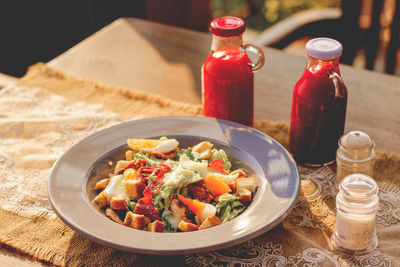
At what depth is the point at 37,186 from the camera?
48.4 inches

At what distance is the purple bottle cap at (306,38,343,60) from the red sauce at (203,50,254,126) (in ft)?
0.70

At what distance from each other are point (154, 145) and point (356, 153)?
0.46m

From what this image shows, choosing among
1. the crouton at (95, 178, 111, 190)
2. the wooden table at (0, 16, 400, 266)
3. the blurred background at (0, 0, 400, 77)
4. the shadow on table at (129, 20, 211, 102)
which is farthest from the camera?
the blurred background at (0, 0, 400, 77)

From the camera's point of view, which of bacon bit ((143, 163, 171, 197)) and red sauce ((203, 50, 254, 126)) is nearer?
bacon bit ((143, 163, 171, 197))

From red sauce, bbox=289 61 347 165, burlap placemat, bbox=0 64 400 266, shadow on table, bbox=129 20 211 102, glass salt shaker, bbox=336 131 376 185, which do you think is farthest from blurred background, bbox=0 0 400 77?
glass salt shaker, bbox=336 131 376 185

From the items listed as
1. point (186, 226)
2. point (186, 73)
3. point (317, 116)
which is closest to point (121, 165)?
point (186, 226)

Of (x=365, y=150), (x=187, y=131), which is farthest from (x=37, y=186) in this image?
(x=365, y=150)

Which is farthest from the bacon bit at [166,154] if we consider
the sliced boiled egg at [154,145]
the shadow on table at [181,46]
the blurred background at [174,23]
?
the blurred background at [174,23]

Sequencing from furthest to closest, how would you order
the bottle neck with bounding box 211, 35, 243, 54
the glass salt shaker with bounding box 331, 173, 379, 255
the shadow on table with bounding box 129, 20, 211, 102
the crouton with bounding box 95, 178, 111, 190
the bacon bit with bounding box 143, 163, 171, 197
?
the shadow on table with bounding box 129, 20, 211, 102
the bottle neck with bounding box 211, 35, 243, 54
the crouton with bounding box 95, 178, 111, 190
the bacon bit with bounding box 143, 163, 171, 197
the glass salt shaker with bounding box 331, 173, 379, 255

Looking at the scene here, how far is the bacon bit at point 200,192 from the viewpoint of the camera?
103 cm

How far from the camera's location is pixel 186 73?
173cm

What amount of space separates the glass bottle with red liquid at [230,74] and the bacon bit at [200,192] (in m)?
0.34

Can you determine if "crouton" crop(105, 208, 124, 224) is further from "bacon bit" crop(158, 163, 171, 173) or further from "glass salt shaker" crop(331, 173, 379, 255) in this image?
"glass salt shaker" crop(331, 173, 379, 255)

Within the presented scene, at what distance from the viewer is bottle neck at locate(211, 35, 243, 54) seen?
126 centimetres
